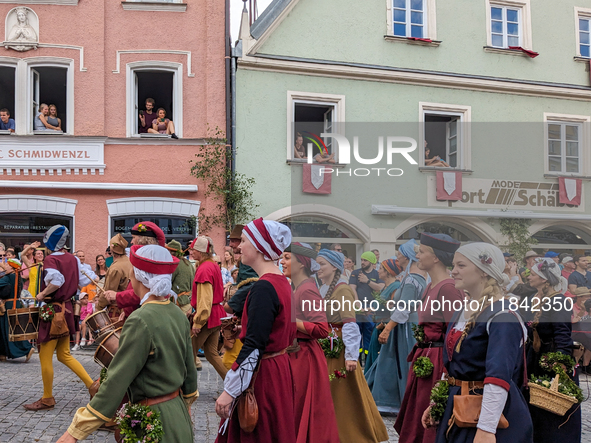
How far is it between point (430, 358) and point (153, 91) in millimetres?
11769

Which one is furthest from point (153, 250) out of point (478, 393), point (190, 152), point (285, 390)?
point (190, 152)

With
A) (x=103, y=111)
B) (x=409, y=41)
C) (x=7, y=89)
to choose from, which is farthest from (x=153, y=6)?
(x=409, y=41)

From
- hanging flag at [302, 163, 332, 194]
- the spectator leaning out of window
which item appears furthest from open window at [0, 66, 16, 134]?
hanging flag at [302, 163, 332, 194]

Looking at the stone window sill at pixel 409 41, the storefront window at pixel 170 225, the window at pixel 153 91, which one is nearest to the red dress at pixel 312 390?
the storefront window at pixel 170 225

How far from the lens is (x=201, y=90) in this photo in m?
15.0

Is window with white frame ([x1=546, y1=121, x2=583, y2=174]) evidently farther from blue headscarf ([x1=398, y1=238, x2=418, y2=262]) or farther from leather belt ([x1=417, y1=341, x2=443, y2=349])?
leather belt ([x1=417, y1=341, x2=443, y2=349])

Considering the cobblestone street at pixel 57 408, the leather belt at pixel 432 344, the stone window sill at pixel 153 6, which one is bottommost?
the cobblestone street at pixel 57 408

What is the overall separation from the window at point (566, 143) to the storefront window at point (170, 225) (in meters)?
9.02

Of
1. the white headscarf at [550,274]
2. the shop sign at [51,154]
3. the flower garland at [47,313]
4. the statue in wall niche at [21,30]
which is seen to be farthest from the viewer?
the statue in wall niche at [21,30]

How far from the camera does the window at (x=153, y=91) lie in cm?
1478

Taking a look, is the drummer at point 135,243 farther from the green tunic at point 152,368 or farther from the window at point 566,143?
the window at point 566,143

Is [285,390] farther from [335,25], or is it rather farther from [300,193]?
[335,25]

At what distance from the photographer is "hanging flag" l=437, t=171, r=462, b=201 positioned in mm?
14844

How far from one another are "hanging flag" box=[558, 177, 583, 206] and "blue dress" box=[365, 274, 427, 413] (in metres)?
10.1
